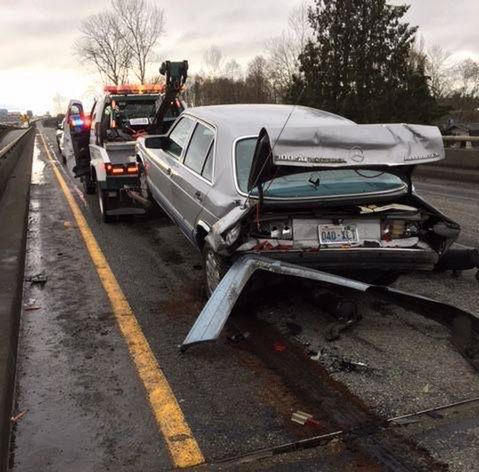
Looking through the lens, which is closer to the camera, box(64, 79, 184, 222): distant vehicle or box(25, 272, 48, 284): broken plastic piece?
box(25, 272, 48, 284): broken plastic piece

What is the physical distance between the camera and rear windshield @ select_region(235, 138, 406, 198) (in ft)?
15.3

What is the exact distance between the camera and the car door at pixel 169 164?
656cm

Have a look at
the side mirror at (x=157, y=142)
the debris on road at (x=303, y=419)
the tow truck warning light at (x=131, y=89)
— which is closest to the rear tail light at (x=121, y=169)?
the side mirror at (x=157, y=142)

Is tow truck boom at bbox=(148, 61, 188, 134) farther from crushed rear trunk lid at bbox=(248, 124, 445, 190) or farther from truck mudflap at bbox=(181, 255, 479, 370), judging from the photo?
truck mudflap at bbox=(181, 255, 479, 370)

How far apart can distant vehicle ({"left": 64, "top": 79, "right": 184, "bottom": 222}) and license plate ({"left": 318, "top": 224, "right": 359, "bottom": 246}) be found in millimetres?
4943

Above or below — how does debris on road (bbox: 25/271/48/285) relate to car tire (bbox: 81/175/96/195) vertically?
below

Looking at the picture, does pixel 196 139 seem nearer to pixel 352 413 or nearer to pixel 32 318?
pixel 32 318

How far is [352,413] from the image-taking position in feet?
11.6

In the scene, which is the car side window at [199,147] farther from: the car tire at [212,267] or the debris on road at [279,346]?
the debris on road at [279,346]

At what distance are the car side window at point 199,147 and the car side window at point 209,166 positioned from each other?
8cm

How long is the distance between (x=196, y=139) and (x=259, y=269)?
7.17 feet

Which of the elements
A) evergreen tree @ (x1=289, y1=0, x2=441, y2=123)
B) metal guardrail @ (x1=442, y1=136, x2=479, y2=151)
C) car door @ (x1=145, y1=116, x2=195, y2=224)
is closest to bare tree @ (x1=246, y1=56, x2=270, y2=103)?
evergreen tree @ (x1=289, y1=0, x2=441, y2=123)

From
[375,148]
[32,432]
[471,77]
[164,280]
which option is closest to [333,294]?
[375,148]

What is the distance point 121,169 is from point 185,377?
5.86 meters
